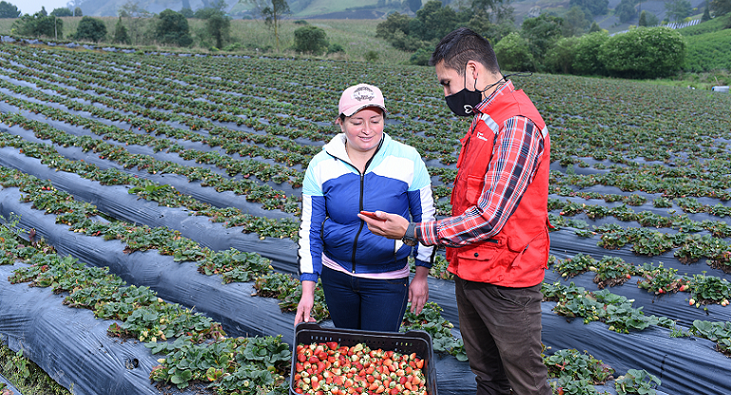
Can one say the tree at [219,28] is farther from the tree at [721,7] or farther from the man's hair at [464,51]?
the tree at [721,7]

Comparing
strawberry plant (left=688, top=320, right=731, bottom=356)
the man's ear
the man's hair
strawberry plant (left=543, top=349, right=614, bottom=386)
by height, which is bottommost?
strawberry plant (left=543, top=349, right=614, bottom=386)

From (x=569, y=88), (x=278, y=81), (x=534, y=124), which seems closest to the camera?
(x=534, y=124)

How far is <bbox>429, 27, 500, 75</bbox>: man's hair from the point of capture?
2.04m

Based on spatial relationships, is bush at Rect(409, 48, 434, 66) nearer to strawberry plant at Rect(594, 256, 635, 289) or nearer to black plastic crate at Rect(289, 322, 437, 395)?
strawberry plant at Rect(594, 256, 635, 289)

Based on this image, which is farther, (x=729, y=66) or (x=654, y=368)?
(x=729, y=66)

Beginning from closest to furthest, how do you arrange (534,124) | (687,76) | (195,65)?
(534,124), (195,65), (687,76)

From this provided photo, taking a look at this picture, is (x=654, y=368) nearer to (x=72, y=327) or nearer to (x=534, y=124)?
(x=534, y=124)

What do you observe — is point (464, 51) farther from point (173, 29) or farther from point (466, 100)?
point (173, 29)

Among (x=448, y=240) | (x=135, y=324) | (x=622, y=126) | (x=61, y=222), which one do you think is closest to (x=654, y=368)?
(x=448, y=240)

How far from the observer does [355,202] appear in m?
2.40

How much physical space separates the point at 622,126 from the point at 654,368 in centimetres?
1430

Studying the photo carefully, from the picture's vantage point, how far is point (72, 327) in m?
3.46

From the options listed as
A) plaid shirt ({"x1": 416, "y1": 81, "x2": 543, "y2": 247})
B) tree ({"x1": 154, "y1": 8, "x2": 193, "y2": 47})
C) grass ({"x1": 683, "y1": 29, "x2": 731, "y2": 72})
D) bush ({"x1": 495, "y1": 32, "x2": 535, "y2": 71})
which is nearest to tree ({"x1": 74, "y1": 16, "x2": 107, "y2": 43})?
tree ({"x1": 154, "y1": 8, "x2": 193, "y2": 47})

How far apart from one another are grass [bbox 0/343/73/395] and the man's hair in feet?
12.4
